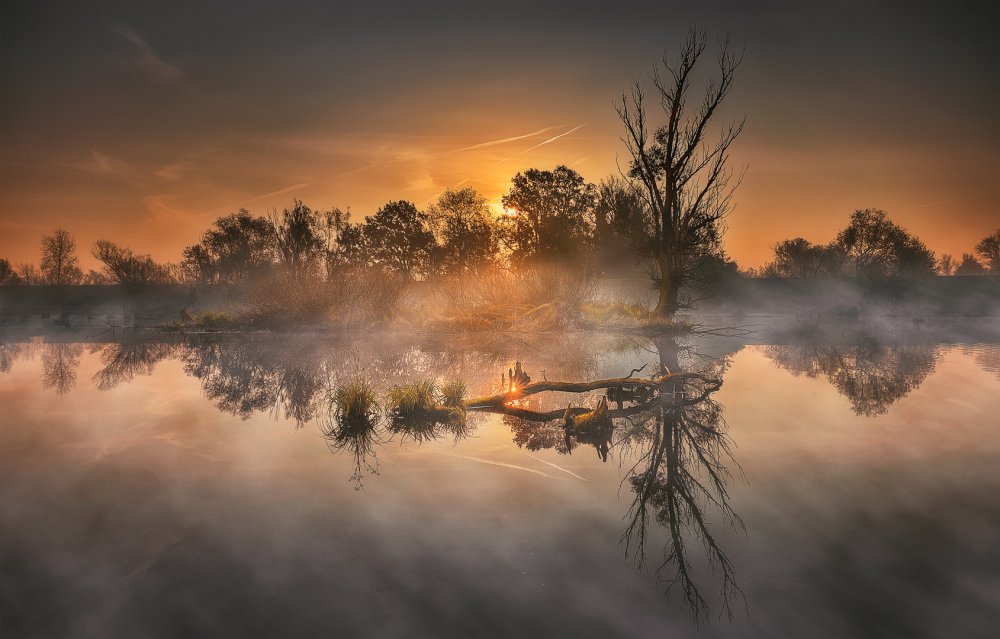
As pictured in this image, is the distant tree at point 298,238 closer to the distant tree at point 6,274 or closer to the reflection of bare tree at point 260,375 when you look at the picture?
the reflection of bare tree at point 260,375

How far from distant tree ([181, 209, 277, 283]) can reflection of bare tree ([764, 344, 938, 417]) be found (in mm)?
51952

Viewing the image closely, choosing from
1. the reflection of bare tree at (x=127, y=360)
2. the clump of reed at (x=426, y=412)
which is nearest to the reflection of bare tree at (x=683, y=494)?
the clump of reed at (x=426, y=412)

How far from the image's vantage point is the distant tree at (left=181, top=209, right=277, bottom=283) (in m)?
59.8

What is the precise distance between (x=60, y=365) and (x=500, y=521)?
18.7 m

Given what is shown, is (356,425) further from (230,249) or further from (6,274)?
(6,274)

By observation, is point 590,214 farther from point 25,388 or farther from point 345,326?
point 25,388

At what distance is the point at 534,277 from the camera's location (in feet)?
110

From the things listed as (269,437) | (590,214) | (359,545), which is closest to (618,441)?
(359,545)

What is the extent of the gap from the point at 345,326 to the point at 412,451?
79.4 feet

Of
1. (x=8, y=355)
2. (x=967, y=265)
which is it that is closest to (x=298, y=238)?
(x=8, y=355)

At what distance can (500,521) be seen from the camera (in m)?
5.78

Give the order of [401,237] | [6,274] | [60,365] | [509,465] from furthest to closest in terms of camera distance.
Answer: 1. [6,274]
2. [401,237]
3. [60,365]
4. [509,465]

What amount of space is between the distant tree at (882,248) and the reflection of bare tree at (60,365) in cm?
7010

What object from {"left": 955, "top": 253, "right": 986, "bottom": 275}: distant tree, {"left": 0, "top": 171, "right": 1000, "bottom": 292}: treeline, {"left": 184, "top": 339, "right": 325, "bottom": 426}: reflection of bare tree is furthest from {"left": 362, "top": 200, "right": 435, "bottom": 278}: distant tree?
{"left": 955, "top": 253, "right": 986, "bottom": 275}: distant tree
